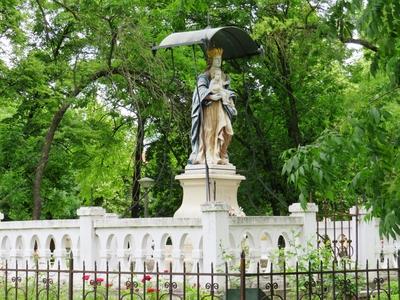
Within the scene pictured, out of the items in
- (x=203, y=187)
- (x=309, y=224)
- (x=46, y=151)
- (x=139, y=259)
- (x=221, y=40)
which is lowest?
(x=139, y=259)

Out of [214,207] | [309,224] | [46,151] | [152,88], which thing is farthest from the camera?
[46,151]

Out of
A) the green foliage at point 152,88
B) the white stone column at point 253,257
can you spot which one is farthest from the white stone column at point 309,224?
the green foliage at point 152,88

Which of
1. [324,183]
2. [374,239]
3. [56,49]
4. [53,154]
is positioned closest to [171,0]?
[56,49]

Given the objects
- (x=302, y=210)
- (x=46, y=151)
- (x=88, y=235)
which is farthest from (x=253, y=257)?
(x=46, y=151)

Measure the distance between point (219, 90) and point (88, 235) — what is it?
3606mm

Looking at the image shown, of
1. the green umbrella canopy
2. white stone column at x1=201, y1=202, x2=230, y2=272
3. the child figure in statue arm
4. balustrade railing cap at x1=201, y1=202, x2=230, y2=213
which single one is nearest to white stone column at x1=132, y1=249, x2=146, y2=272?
white stone column at x1=201, y1=202, x2=230, y2=272

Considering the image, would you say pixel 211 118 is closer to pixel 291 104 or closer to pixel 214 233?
pixel 214 233

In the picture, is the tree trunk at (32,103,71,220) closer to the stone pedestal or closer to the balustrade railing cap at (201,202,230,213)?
the stone pedestal

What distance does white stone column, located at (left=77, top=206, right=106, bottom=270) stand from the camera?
1358cm

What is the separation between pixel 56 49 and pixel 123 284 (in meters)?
14.4

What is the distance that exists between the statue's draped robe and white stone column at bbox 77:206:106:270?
7.46ft

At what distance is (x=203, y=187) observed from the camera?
14633mm

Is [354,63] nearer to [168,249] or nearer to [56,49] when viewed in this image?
[56,49]

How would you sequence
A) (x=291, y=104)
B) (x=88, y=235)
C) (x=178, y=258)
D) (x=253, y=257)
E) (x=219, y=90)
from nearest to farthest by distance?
1. (x=178, y=258)
2. (x=253, y=257)
3. (x=88, y=235)
4. (x=219, y=90)
5. (x=291, y=104)
